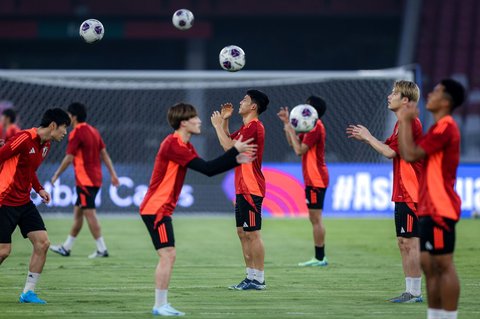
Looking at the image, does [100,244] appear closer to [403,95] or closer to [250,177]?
[250,177]

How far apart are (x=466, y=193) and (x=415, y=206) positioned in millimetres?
13450

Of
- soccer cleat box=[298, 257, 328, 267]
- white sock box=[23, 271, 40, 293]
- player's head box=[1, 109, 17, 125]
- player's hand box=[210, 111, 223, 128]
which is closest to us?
white sock box=[23, 271, 40, 293]

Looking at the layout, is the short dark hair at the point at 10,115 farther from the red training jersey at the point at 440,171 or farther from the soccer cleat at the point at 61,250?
the red training jersey at the point at 440,171

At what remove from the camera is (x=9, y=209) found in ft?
35.2

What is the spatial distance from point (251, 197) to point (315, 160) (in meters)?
3.38

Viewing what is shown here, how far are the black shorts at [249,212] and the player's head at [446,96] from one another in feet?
13.1

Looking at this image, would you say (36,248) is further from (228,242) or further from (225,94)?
(225,94)

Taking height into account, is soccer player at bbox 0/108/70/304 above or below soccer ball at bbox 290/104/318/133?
below

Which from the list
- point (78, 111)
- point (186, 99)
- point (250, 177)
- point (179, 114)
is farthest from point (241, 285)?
point (186, 99)

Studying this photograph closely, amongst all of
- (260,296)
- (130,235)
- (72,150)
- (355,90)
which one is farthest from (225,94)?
(260,296)

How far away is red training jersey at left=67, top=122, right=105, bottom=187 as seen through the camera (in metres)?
16.3

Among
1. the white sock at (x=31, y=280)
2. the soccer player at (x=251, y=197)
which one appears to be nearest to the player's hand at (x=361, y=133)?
the soccer player at (x=251, y=197)

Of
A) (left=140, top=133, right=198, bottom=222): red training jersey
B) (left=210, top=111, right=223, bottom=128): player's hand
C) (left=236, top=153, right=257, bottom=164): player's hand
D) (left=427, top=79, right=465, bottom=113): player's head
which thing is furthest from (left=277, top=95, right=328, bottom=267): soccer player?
(left=427, top=79, right=465, bottom=113): player's head

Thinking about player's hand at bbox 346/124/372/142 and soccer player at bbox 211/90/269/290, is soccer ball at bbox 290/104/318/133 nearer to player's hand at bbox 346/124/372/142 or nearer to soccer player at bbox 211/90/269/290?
soccer player at bbox 211/90/269/290
